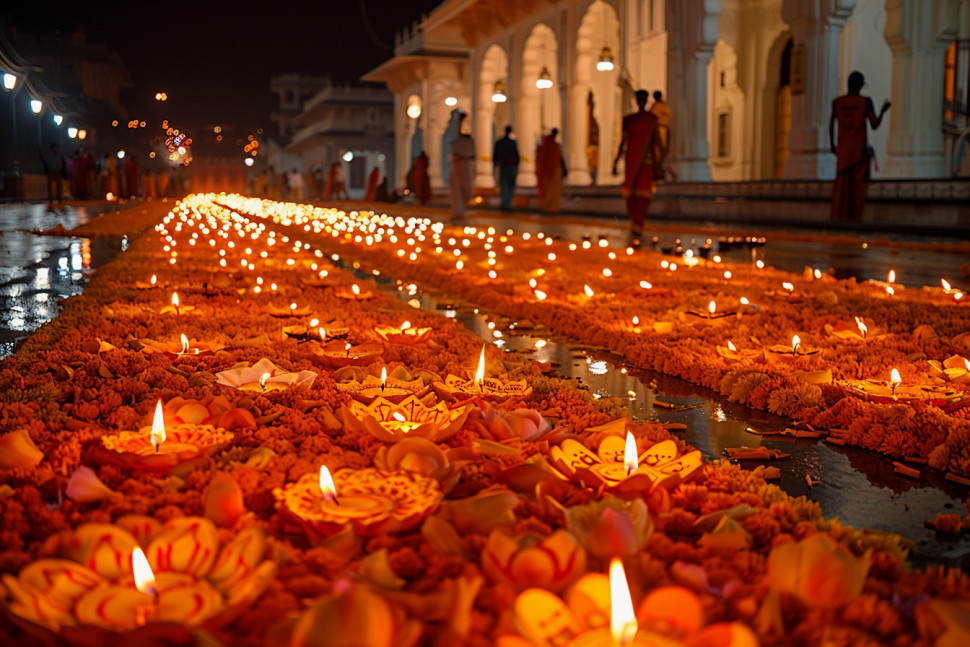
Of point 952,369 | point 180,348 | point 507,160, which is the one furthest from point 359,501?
point 507,160

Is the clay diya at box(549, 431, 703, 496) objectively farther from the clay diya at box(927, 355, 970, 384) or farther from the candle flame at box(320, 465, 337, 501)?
the clay diya at box(927, 355, 970, 384)

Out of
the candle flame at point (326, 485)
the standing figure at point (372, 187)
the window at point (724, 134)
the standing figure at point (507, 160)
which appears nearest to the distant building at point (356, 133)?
the standing figure at point (372, 187)

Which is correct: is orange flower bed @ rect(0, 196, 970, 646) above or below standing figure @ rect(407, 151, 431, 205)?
below

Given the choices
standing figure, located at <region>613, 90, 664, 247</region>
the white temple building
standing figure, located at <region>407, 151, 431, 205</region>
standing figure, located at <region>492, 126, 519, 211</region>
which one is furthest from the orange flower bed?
standing figure, located at <region>407, 151, 431, 205</region>

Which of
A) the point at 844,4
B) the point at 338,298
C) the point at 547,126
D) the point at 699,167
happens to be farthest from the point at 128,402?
the point at 547,126

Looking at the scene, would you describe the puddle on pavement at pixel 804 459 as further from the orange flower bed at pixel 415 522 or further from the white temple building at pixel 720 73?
the white temple building at pixel 720 73

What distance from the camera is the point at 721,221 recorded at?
14.2 meters

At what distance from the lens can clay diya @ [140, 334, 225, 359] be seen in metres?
2.99

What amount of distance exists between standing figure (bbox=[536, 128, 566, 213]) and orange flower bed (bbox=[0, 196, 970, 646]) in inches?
536

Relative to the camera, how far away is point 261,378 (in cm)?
255

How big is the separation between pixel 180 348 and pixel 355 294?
1583 millimetres

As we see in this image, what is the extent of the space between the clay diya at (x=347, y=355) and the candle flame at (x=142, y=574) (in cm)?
165

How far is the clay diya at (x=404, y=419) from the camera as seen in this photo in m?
1.96

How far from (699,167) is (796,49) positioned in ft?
10.00
